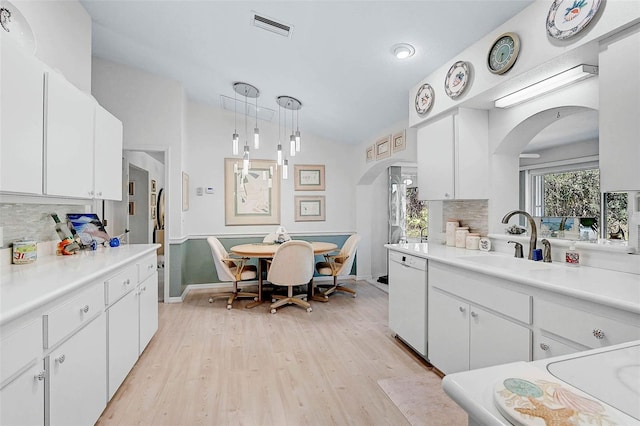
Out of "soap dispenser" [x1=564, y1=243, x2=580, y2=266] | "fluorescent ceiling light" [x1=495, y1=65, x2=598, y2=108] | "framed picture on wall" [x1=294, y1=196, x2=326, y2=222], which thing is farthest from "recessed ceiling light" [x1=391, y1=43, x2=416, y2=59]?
"framed picture on wall" [x1=294, y1=196, x2=326, y2=222]

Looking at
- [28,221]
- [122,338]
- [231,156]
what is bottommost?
[122,338]

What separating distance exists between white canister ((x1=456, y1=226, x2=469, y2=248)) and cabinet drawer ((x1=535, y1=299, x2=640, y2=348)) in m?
1.37

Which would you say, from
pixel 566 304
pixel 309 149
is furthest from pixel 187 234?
pixel 566 304

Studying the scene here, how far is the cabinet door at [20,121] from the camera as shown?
62.4 inches

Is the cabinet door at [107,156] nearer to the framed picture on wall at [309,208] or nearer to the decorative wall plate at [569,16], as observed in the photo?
the framed picture on wall at [309,208]

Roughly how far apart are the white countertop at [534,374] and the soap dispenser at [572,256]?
1.37 m

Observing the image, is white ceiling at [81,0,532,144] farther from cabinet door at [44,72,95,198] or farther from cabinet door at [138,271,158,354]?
cabinet door at [138,271,158,354]

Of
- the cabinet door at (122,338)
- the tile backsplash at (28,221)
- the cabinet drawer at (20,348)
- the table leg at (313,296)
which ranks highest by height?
the tile backsplash at (28,221)

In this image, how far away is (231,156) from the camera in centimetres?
527

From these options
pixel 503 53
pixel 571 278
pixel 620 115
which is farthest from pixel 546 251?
pixel 503 53

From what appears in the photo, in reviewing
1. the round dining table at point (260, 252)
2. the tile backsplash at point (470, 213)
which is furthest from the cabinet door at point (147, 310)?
the tile backsplash at point (470, 213)

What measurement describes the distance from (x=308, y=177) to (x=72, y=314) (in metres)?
4.31

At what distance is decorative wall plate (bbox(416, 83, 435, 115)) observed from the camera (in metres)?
2.93

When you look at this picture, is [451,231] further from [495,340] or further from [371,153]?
[371,153]
